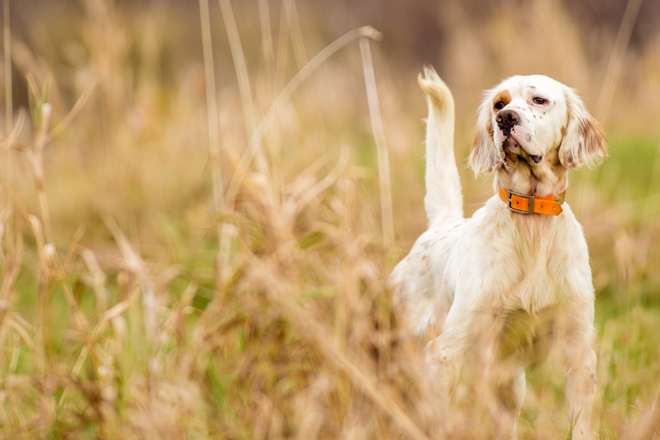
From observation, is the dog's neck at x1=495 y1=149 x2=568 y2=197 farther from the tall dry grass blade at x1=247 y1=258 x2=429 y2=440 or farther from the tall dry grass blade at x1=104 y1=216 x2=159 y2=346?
the tall dry grass blade at x1=104 y1=216 x2=159 y2=346

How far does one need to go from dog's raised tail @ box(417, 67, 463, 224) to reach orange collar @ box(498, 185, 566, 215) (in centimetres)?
42

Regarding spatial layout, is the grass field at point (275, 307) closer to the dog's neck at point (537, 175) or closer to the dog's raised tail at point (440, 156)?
the dog's raised tail at point (440, 156)

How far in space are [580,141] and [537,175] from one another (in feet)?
0.53

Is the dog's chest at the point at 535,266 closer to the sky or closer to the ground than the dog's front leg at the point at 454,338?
closer to the sky

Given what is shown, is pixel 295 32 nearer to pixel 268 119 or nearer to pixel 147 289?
pixel 268 119

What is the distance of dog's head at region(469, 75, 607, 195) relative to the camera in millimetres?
1474

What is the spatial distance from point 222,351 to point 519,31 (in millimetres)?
2982

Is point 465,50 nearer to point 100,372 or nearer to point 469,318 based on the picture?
point 469,318

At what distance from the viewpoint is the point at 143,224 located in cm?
424

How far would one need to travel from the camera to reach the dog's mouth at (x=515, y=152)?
1.47 m

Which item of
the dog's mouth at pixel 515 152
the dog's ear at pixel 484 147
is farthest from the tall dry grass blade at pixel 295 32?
the dog's mouth at pixel 515 152

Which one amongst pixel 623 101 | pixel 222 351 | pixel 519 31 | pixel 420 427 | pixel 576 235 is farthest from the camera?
pixel 623 101

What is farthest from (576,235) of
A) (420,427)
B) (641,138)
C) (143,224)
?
(143,224)

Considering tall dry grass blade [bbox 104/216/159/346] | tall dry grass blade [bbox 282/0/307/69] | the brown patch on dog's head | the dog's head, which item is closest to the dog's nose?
the dog's head
